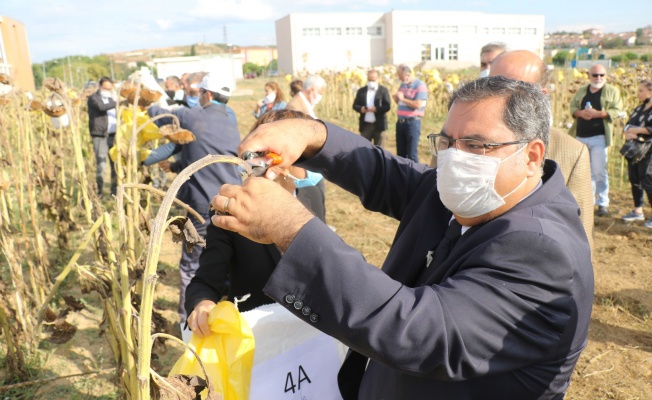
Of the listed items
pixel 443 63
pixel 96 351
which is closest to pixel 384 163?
pixel 96 351

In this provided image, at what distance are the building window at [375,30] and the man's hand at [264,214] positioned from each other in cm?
6246

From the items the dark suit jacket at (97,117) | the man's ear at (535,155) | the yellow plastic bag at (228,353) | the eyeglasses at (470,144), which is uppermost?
the eyeglasses at (470,144)

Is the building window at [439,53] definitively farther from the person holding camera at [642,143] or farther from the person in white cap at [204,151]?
the person in white cap at [204,151]

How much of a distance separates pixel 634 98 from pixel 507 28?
59567mm

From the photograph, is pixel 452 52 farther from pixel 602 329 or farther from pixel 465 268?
pixel 465 268

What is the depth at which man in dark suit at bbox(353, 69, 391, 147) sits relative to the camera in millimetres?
8586

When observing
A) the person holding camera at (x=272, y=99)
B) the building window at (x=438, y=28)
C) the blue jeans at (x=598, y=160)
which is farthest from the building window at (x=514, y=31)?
the blue jeans at (x=598, y=160)

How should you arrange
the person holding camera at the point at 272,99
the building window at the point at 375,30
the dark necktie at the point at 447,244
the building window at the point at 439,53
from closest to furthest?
the dark necktie at the point at 447,244 < the person holding camera at the point at 272,99 < the building window at the point at 439,53 < the building window at the point at 375,30

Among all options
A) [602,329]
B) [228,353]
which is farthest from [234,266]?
[602,329]

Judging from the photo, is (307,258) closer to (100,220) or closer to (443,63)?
(100,220)

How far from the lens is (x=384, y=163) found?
69.7 inches

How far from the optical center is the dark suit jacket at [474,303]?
38.0 inches

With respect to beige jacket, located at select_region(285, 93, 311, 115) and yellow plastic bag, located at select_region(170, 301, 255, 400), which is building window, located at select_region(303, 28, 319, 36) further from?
yellow plastic bag, located at select_region(170, 301, 255, 400)

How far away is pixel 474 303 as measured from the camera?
39.6 inches
